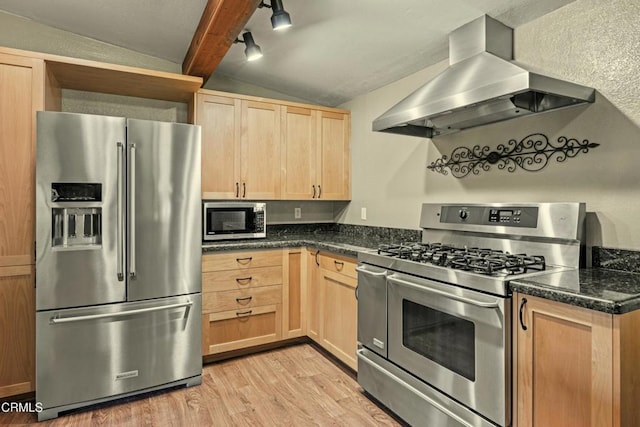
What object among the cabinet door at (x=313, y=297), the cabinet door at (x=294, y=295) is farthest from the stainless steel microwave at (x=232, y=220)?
the cabinet door at (x=313, y=297)

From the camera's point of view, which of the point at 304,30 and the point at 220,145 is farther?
the point at 220,145

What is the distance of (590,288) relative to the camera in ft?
4.54

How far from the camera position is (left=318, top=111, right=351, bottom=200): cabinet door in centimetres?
360

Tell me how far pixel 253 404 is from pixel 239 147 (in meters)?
2.02

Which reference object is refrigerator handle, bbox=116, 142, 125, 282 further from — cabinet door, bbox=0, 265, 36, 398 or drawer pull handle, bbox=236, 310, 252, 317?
drawer pull handle, bbox=236, 310, 252, 317

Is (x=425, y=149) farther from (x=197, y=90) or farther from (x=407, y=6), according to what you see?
(x=197, y=90)

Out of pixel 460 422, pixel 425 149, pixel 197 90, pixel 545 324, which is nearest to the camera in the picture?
pixel 545 324

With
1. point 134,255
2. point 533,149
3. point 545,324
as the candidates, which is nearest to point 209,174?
point 134,255

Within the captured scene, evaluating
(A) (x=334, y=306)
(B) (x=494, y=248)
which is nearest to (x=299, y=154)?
(A) (x=334, y=306)

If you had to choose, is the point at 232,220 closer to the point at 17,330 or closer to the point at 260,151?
the point at 260,151

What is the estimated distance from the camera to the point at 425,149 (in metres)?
2.81

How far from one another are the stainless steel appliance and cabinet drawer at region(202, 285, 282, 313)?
0.92 m

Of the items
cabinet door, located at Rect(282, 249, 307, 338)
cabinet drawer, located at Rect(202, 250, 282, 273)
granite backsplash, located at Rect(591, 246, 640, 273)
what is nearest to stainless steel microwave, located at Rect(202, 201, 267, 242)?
cabinet drawer, located at Rect(202, 250, 282, 273)

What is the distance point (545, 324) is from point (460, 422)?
2.11 ft
